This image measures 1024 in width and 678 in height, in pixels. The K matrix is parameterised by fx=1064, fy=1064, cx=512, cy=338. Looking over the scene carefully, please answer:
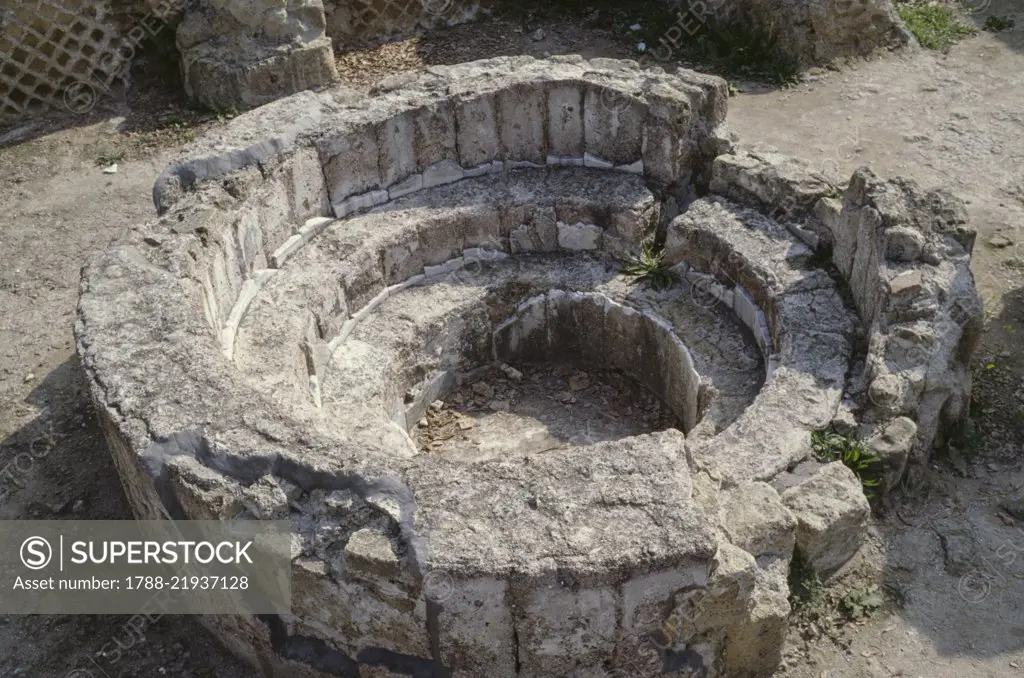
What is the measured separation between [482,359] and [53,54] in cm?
632

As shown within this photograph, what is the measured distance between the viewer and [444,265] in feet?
27.5

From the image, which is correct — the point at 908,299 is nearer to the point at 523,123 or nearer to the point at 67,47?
the point at 523,123

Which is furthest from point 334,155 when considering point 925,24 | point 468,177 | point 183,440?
point 925,24

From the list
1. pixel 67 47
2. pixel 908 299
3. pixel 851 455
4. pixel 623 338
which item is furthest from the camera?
pixel 67 47

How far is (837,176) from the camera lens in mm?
10047

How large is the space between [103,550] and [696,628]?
3.76m

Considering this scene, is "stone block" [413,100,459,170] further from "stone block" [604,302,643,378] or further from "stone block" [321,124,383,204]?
"stone block" [604,302,643,378]

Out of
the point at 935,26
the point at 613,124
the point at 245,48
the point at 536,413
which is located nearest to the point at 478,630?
the point at 536,413

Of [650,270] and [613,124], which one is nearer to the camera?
[650,270]

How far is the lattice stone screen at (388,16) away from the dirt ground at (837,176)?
282mm

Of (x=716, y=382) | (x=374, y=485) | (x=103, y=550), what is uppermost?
(x=374, y=485)

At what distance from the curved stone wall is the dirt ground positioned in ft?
1.37

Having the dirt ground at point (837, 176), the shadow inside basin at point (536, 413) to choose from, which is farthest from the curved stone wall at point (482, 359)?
the dirt ground at point (837, 176)

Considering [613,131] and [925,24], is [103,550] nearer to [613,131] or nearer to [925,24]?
[613,131]
